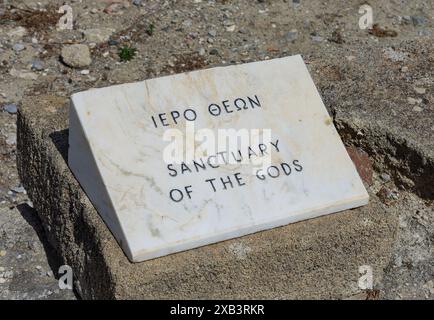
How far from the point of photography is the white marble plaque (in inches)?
110

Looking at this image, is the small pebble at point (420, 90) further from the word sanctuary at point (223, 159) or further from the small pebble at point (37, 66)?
the small pebble at point (37, 66)

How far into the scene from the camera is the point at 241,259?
2842 mm

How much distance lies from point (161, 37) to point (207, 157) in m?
2.35

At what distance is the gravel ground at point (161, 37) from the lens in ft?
15.1

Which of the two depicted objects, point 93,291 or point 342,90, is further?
point 342,90

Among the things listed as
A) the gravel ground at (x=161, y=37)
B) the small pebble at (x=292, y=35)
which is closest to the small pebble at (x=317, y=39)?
the gravel ground at (x=161, y=37)

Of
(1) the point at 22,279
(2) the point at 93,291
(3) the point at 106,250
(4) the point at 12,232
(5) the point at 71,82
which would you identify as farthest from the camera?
(5) the point at 71,82

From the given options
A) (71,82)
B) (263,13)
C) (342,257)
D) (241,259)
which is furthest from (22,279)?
(263,13)

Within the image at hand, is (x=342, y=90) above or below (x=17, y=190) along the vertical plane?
above

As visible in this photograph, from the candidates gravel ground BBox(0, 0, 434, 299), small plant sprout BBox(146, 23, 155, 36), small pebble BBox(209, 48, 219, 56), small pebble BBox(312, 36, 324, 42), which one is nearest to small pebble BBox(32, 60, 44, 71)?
gravel ground BBox(0, 0, 434, 299)

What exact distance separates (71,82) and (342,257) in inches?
90.7

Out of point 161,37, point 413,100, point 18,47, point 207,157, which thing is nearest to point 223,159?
point 207,157

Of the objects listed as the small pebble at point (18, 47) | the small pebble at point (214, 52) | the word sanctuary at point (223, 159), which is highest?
the word sanctuary at point (223, 159)
